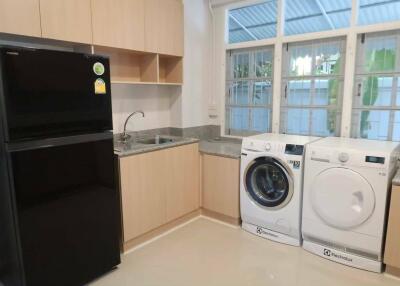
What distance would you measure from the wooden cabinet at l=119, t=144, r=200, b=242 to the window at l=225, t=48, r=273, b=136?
0.91 metres

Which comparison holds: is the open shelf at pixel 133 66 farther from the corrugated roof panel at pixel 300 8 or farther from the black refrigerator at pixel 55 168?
the corrugated roof panel at pixel 300 8

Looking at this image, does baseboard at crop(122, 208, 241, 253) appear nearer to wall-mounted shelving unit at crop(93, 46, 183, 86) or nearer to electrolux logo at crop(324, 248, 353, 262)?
electrolux logo at crop(324, 248, 353, 262)

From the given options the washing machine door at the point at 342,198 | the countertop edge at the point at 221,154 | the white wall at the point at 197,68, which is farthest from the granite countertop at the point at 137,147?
the washing machine door at the point at 342,198

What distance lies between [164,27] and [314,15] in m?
2.02

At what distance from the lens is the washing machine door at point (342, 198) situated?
2209mm

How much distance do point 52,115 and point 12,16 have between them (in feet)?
2.53

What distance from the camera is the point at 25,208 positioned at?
171 centimetres

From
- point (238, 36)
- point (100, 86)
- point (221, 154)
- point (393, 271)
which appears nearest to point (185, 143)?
point (221, 154)

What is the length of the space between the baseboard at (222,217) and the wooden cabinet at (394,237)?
4.47 feet

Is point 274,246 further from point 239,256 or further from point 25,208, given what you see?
point 25,208

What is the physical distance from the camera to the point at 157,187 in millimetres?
2766

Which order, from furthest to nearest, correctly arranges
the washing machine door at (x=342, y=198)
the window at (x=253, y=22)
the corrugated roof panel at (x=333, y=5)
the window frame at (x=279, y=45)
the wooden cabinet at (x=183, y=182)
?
the window at (x=253, y=22) < the corrugated roof panel at (x=333, y=5) < the wooden cabinet at (x=183, y=182) < the window frame at (x=279, y=45) < the washing machine door at (x=342, y=198)

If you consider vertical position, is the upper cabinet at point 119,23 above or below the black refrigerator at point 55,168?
above

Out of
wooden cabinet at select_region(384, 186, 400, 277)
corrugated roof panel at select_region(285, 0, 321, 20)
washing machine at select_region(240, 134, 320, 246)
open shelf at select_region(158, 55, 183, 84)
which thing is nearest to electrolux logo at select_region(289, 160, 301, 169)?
Result: washing machine at select_region(240, 134, 320, 246)
